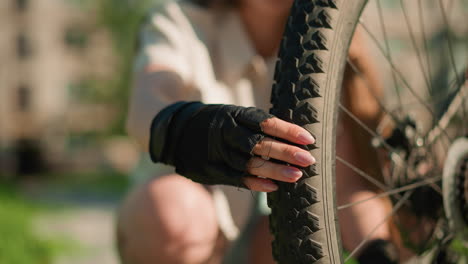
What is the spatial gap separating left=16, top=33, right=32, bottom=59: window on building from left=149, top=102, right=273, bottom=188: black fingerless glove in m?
22.2

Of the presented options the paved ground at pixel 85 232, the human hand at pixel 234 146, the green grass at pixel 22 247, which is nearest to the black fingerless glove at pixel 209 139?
the human hand at pixel 234 146

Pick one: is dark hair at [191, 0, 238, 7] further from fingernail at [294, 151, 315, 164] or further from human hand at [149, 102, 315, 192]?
fingernail at [294, 151, 315, 164]

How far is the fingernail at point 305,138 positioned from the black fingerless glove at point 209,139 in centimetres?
5

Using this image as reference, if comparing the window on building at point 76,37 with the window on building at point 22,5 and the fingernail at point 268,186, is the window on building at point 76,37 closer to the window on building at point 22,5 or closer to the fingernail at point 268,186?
the window on building at point 22,5

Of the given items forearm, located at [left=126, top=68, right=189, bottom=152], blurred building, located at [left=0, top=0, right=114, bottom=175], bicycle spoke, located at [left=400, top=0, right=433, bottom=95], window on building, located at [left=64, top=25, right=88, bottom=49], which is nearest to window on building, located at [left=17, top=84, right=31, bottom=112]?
blurred building, located at [left=0, top=0, right=114, bottom=175]

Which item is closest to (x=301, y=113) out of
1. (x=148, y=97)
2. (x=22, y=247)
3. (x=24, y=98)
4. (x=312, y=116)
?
(x=312, y=116)

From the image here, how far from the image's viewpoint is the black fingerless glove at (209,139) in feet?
2.29

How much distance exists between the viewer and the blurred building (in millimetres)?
20281

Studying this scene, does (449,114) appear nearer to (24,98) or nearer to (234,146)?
(234,146)

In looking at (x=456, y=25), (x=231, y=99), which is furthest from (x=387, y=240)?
(x=456, y=25)

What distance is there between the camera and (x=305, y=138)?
695mm

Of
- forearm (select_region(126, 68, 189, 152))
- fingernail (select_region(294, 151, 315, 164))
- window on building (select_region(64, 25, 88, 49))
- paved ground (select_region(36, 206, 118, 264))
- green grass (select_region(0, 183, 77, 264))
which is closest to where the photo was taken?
fingernail (select_region(294, 151, 315, 164))

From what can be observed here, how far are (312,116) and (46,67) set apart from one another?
2250 centimetres

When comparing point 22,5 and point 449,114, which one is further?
point 22,5
